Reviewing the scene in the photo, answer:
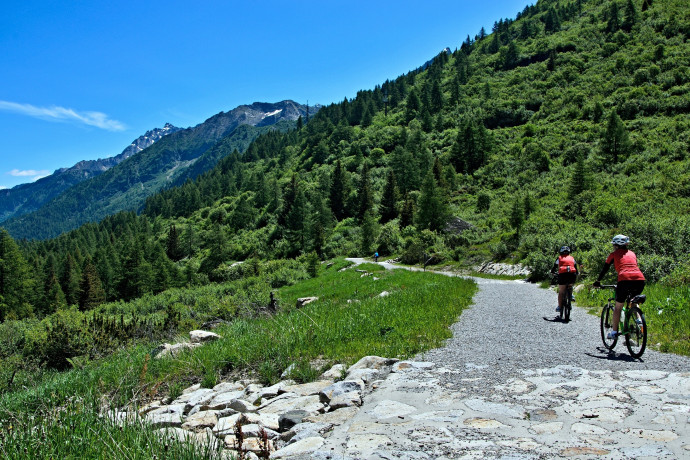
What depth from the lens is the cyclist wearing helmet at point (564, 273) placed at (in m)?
11.2

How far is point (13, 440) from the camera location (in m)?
3.46

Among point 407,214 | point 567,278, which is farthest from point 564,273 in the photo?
point 407,214

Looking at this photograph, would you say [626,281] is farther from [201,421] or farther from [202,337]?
[202,337]

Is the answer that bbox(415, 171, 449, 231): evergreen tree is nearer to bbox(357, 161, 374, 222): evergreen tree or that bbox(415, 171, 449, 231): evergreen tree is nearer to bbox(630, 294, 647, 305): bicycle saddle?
bbox(357, 161, 374, 222): evergreen tree

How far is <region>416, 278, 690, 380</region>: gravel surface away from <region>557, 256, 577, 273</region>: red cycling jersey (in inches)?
59.8

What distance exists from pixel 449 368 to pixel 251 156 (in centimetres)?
17500

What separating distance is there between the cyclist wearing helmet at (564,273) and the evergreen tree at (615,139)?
6191 cm

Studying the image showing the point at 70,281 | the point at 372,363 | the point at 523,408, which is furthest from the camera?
the point at 70,281

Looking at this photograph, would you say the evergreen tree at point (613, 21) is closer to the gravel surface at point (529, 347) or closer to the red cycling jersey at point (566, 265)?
the red cycling jersey at point (566, 265)

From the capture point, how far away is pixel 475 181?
8200cm

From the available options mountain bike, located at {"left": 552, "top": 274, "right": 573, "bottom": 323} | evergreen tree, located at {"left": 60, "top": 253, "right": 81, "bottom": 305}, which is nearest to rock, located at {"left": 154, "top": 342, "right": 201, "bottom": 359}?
mountain bike, located at {"left": 552, "top": 274, "right": 573, "bottom": 323}

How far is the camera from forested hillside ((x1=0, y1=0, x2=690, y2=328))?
3894cm

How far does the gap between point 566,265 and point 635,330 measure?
16.5 feet

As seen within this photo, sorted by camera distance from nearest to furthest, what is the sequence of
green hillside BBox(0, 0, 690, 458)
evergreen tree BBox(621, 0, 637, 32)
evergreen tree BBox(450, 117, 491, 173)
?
1. green hillside BBox(0, 0, 690, 458)
2. evergreen tree BBox(450, 117, 491, 173)
3. evergreen tree BBox(621, 0, 637, 32)
